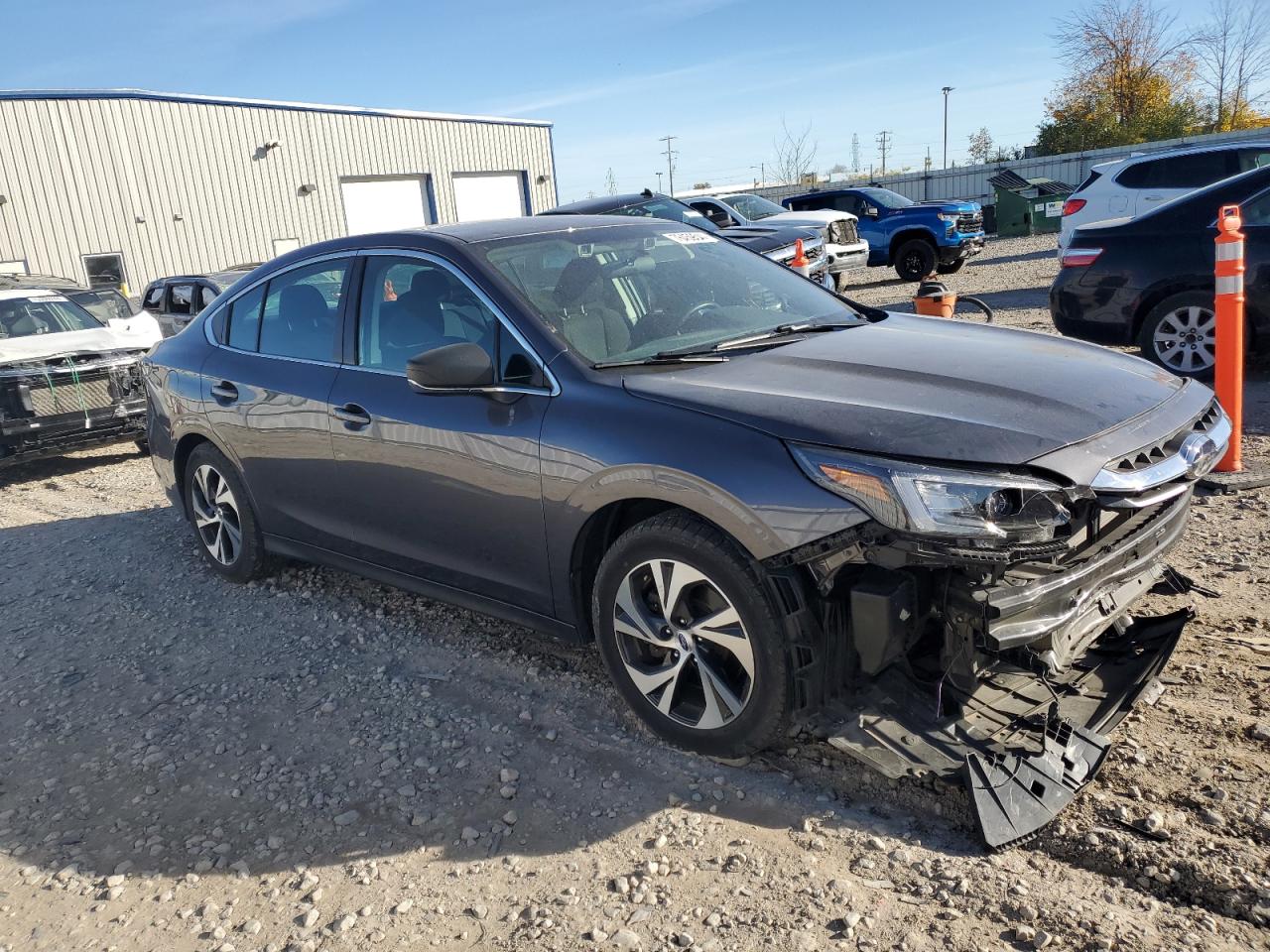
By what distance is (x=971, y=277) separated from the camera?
1750 centimetres

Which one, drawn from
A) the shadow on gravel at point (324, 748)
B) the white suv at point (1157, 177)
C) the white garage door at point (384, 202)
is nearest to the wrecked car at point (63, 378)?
the shadow on gravel at point (324, 748)

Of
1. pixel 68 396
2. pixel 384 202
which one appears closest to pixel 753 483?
pixel 68 396

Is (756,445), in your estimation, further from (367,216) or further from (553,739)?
(367,216)

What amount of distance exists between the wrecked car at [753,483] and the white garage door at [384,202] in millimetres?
25852

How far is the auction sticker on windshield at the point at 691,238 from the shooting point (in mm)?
4352

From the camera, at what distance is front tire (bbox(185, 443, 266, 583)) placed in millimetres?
4973

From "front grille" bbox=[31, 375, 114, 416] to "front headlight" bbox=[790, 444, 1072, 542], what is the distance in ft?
25.0

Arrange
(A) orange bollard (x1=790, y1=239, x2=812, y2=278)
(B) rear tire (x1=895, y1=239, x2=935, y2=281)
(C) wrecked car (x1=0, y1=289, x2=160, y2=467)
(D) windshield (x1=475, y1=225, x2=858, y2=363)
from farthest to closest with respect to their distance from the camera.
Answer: (B) rear tire (x1=895, y1=239, x2=935, y2=281) < (A) orange bollard (x1=790, y1=239, x2=812, y2=278) < (C) wrecked car (x1=0, y1=289, x2=160, y2=467) < (D) windshield (x1=475, y1=225, x2=858, y2=363)

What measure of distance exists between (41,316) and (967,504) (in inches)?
360

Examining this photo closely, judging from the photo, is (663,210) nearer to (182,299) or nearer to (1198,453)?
(182,299)

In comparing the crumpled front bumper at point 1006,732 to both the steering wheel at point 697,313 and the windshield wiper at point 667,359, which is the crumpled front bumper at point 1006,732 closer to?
the windshield wiper at point 667,359

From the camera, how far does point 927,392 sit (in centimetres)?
298

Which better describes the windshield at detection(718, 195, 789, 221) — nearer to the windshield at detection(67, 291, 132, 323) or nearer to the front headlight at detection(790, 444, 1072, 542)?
the windshield at detection(67, 291, 132, 323)

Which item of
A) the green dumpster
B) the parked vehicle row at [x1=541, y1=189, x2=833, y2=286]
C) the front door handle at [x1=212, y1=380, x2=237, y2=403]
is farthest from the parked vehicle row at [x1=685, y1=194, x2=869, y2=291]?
the green dumpster
